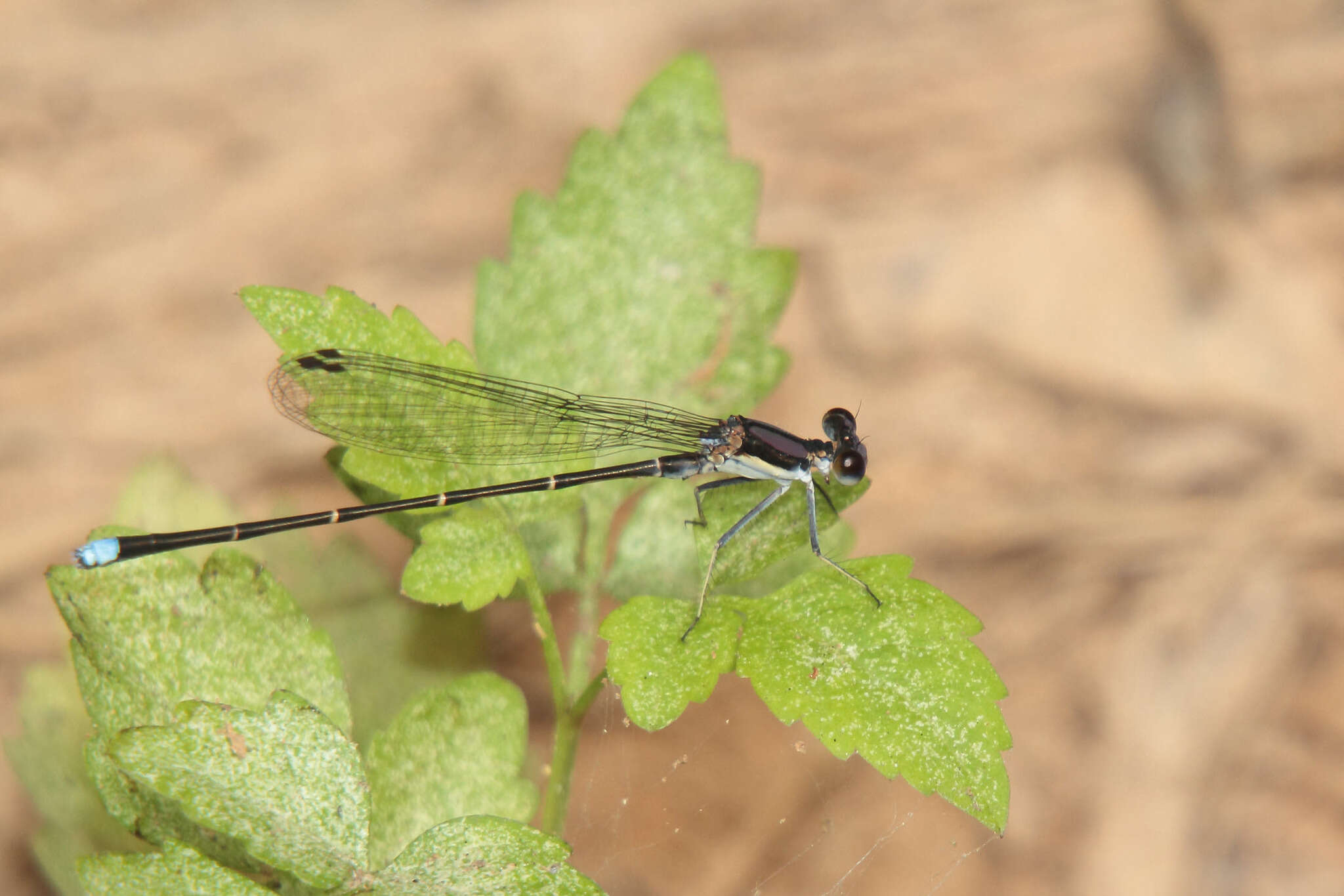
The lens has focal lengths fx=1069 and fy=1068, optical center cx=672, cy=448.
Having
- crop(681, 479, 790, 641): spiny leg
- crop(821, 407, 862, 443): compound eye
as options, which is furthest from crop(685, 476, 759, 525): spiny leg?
crop(821, 407, 862, 443): compound eye

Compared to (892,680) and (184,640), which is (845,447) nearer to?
(892,680)

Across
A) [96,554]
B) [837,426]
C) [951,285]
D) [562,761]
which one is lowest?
[562,761]

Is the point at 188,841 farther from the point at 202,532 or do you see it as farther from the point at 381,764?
the point at 202,532

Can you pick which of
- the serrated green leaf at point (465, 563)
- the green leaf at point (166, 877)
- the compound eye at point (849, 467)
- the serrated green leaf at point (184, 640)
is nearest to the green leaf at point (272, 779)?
the green leaf at point (166, 877)

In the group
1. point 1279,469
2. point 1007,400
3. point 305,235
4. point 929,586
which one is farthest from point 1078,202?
point 305,235

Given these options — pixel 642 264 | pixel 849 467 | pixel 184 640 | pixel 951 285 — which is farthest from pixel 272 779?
pixel 951 285
